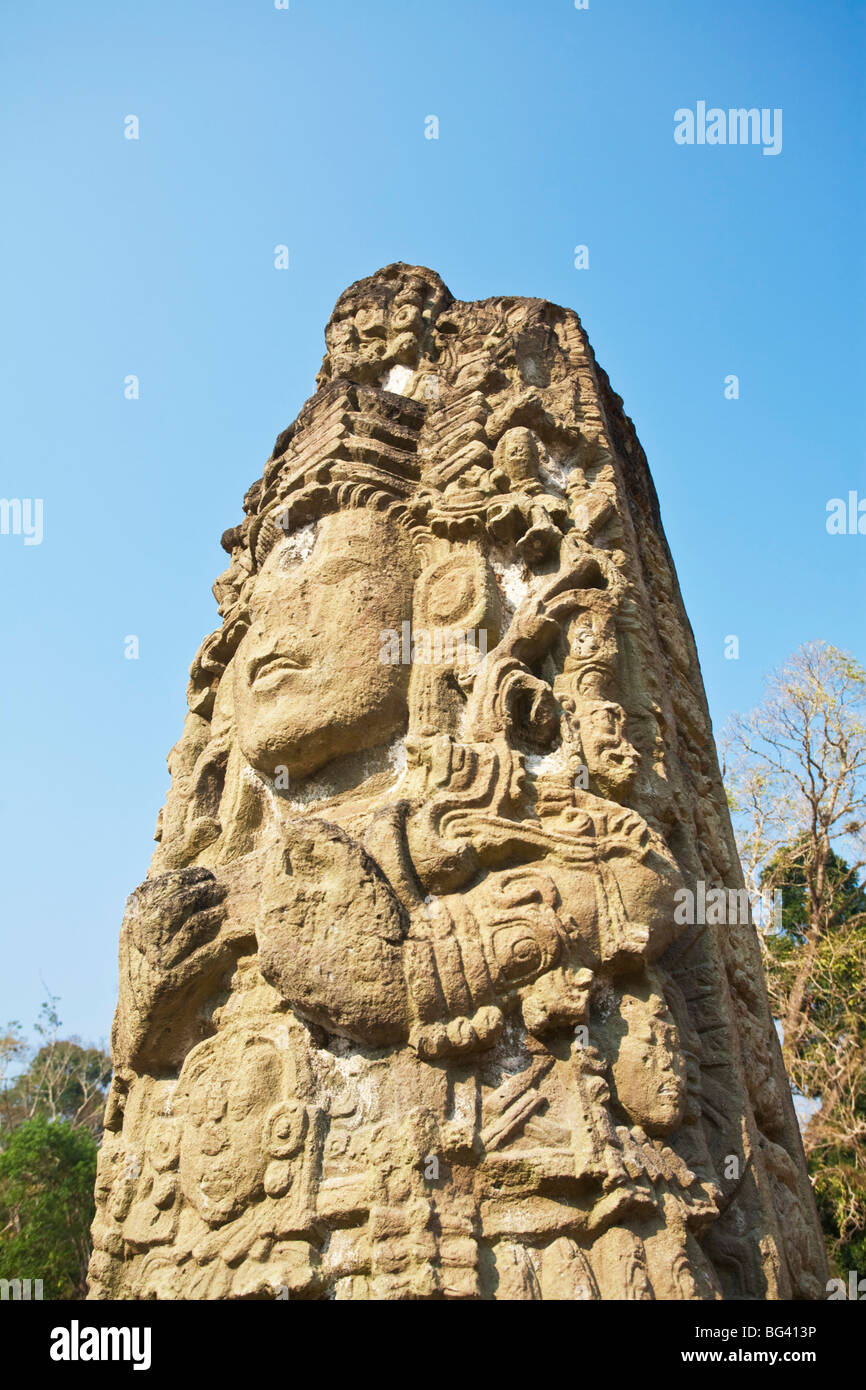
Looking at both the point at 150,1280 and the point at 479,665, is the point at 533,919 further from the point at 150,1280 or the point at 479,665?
the point at 150,1280

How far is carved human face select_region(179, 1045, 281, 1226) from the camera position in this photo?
2.70m

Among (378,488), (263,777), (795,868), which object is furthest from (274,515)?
(795,868)

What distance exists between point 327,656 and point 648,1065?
1799mm

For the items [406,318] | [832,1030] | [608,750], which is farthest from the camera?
[832,1030]

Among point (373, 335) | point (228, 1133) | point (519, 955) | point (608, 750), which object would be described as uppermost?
point (373, 335)

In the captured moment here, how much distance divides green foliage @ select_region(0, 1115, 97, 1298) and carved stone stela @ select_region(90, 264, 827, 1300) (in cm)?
1094

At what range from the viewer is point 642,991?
281 centimetres

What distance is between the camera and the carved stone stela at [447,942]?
2.47 metres

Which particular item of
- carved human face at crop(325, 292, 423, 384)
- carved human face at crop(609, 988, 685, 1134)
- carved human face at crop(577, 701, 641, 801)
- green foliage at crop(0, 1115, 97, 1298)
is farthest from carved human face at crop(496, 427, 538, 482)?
green foliage at crop(0, 1115, 97, 1298)

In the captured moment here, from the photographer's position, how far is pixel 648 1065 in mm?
2623

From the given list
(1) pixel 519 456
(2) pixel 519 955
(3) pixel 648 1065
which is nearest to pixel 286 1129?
(2) pixel 519 955

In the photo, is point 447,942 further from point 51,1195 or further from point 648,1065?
point 51,1195

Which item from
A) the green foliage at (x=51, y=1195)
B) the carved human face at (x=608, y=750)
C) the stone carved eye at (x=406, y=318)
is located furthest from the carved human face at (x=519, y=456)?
the green foliage at (x=51, y=1195)

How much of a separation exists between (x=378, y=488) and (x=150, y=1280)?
2975 mm
